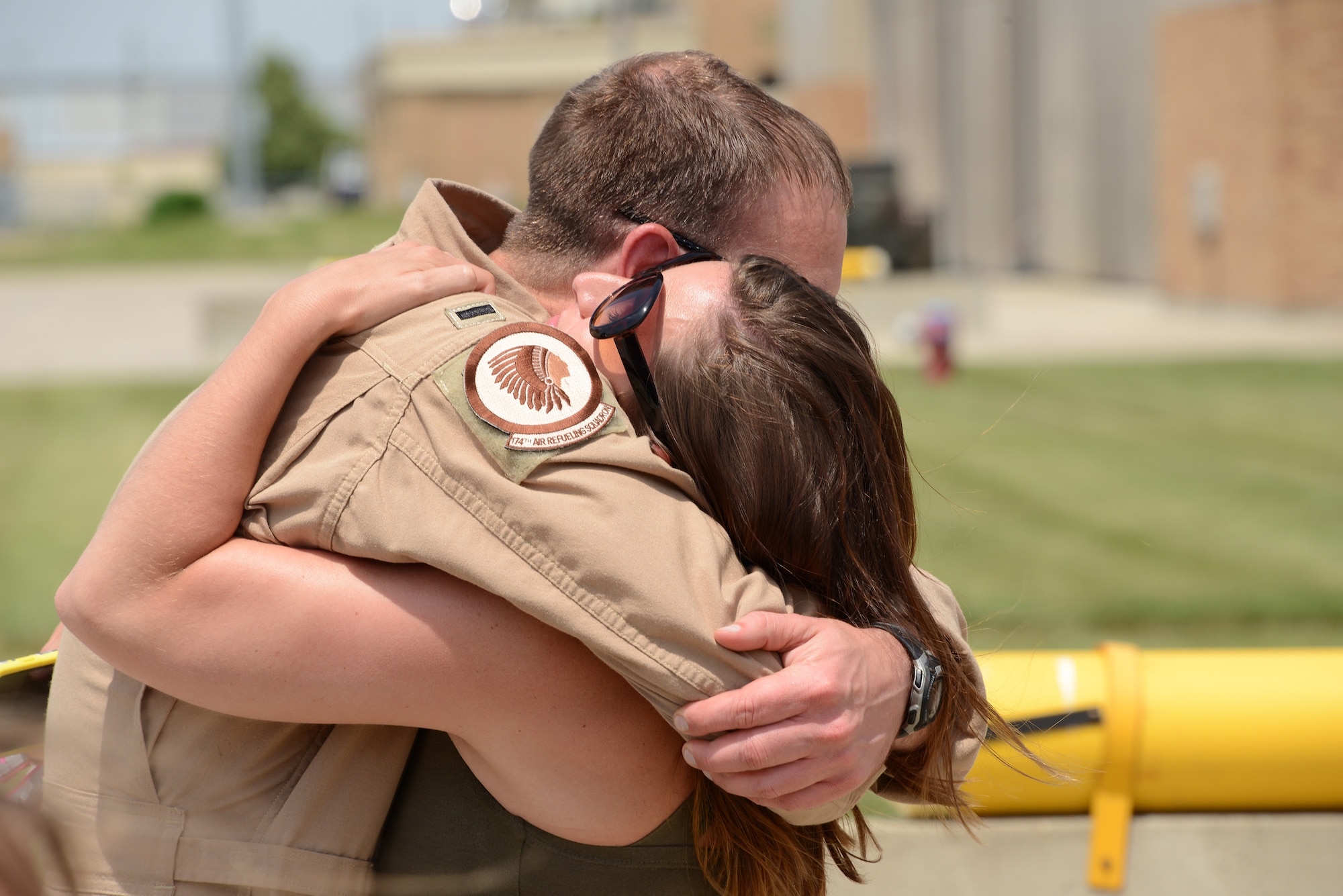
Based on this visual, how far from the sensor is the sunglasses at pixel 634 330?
1.56 m

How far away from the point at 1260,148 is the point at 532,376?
56.5 feet

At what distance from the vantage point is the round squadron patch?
1.42 meters

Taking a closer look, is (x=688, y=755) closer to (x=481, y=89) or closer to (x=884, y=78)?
(x=884, y=78)

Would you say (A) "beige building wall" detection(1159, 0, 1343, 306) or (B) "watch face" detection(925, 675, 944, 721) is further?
(A) "beige building wall" detection(1159, 0, 1343, 306)

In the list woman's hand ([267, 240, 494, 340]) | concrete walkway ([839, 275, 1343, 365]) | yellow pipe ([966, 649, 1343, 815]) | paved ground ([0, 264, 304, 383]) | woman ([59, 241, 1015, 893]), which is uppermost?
woman's hand ([267, 240, 494, 340])

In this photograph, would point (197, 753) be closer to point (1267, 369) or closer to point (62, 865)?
point (62, 865)

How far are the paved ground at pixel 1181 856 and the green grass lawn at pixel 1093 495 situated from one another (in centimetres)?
89

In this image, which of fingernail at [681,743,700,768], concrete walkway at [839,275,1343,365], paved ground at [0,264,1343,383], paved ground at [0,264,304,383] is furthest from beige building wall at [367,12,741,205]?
fingernail at [681,743,700,768]

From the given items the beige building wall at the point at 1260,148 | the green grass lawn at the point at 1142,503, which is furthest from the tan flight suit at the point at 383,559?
the beige building wall at the point at 1260,148

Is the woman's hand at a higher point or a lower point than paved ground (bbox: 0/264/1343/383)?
higher

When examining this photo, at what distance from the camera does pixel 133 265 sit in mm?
31250

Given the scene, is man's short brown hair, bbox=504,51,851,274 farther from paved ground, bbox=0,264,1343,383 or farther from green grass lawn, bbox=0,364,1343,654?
paved ground, bbox=0,264,1343,383

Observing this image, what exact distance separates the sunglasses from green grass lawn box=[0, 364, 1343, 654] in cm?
201

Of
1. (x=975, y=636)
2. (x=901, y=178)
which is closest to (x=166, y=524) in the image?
(x=975, y=636)
